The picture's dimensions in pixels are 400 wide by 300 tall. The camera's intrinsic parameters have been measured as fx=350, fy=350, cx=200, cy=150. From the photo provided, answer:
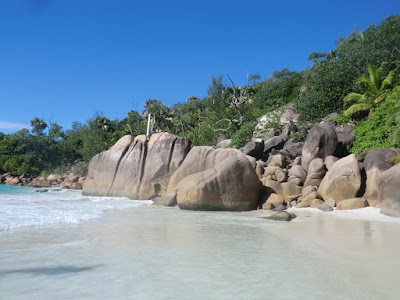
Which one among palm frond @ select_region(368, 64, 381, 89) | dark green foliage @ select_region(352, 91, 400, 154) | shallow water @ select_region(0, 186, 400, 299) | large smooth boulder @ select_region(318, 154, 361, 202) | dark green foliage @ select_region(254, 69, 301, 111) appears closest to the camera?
shallow water @ select_region(0, 186, 400, 299)

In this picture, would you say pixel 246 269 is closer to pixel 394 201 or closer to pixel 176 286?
pixel 176 286

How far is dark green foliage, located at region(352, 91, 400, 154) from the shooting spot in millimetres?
13156

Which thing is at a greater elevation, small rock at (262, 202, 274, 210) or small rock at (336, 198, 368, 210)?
small rock at (336, 198, 368, 210)

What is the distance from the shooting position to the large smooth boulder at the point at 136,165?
51.9 ft

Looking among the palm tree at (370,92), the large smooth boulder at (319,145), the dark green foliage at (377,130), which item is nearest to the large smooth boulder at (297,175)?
the large smooth boulder at (319,145)

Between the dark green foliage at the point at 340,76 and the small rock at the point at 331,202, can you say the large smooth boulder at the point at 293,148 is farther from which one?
the small rock at the point at 331,202

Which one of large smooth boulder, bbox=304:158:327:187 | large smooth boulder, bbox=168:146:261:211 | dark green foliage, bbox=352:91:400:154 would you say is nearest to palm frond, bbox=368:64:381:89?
dark green foliage, bbox=352:91:400:154

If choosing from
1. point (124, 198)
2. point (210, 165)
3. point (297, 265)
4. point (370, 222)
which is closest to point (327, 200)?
point (370, 222)

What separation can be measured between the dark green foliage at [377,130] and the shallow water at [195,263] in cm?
771

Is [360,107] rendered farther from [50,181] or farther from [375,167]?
[50,181]

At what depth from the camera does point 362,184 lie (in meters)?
10.7

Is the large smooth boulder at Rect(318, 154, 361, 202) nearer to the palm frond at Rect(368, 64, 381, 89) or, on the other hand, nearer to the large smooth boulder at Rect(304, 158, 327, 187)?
the large smooth boulder at Rect(304, 158, 327, 187)

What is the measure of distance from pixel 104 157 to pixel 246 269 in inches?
576

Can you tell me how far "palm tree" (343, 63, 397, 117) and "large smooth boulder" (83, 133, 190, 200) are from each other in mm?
8463
